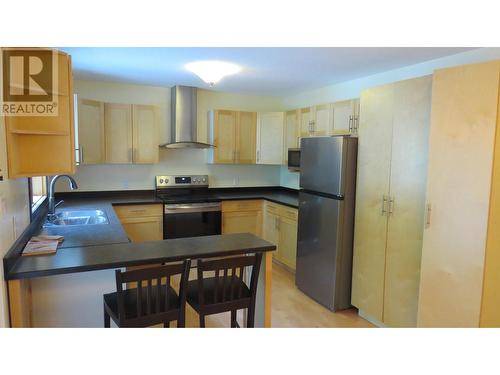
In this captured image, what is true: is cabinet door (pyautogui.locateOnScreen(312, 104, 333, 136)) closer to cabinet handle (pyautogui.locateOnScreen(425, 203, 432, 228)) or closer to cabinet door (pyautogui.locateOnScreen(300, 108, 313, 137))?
cabinet door (pyautogui.locateOnScreen(300, 108, 313, 137))

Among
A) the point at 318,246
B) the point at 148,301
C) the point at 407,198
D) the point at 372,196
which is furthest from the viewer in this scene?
the point at 318,246

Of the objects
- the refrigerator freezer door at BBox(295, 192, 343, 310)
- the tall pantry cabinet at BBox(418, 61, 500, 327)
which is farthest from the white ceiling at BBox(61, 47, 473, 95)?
the refrigerator freezer door at BBox(295, 192, 343, 310)

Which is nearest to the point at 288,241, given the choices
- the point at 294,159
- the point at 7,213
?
the point at 294,159

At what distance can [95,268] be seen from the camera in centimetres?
174

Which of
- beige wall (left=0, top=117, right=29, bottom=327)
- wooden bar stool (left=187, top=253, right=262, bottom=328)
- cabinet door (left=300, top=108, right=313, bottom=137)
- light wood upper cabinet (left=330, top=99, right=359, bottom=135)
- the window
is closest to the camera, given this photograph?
beige wall (left=0, top=117, right=29, bottom=327)

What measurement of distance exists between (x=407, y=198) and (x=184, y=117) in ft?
9.59

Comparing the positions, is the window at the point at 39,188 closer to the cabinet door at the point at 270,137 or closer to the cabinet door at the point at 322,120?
the cabinet door at the point at 270,137

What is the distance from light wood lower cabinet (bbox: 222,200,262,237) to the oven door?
107 mm

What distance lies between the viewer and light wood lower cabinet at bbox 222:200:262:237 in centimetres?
445

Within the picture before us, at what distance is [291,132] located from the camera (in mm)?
4480

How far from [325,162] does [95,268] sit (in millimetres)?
A: 2202

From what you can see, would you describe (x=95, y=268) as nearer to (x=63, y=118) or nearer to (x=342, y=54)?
(x=63, y=118)

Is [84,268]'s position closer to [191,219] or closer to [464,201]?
[464,201]

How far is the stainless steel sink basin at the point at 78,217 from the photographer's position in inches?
124
